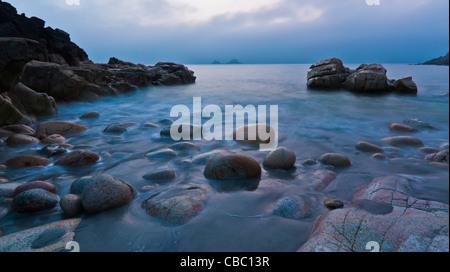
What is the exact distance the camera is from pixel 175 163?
3.98m

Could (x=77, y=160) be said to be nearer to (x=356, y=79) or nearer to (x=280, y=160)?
(x=280, y=160)

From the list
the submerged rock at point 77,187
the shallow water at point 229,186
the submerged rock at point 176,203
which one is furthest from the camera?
the submerged rock at point 77,187

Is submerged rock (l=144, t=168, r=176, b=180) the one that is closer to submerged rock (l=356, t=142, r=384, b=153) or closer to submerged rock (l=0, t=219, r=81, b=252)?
submerged rock (l=0, t=219, r=81, b=252)

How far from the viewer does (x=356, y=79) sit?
1462 cm

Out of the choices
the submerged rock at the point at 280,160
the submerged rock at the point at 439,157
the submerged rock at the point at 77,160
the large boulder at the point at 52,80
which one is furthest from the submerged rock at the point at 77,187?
the large boulder at the point at 52,80

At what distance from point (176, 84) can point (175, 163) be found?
1954 cm

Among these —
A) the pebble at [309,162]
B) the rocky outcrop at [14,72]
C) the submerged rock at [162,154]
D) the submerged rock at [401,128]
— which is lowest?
the pebble at [309,162]

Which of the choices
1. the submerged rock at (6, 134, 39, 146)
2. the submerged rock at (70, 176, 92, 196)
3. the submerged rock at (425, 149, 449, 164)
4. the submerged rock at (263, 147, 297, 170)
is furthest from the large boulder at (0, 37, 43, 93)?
the submerged rock at (425, 149, 449, 164)

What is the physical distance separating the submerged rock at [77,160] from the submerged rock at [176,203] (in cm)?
164

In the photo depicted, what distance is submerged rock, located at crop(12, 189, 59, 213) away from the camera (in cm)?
253

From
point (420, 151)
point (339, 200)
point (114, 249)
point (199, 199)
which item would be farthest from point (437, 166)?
point (114, 249)

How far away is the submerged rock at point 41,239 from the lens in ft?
6.46

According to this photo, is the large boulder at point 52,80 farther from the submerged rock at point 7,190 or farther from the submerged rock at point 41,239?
the submerged rock at point 41,239

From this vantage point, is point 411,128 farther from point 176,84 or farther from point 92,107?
point 176,84
